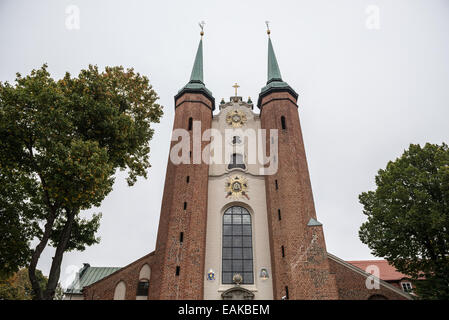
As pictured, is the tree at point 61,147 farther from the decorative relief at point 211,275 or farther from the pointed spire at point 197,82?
the pointed spire at point 197,82

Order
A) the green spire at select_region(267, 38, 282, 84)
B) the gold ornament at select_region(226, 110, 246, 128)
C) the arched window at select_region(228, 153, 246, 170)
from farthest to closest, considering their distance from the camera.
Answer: the green spire at select_region(267, 38, 282, 84) < the gold ornament at select_region(226, 110, 246, 128) < the arched window at select_region(228, 153, 246, 170)

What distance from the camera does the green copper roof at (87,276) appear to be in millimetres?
26000

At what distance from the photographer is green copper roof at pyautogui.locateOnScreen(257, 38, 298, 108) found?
77.6ft

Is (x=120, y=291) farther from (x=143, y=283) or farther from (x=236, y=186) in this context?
(x=236, y=186)

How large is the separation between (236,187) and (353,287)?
29.3 ft

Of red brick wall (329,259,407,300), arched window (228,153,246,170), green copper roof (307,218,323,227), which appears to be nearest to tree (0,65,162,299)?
arched window (228,153,246,170)

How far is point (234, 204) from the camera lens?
2014 cm

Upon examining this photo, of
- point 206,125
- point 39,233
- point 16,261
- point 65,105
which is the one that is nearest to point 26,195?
point 39,233

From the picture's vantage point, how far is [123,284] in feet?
56.6

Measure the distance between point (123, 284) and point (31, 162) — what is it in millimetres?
9422

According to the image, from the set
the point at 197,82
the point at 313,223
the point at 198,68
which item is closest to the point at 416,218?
the point at 313,223

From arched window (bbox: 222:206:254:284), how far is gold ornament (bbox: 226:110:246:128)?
674cm

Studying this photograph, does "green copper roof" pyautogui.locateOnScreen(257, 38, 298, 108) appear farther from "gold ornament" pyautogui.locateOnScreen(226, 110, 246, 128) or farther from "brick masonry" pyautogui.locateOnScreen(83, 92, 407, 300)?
"brick masonry" pyautogui.locateOnScreen(83, 92, 407, 300)
